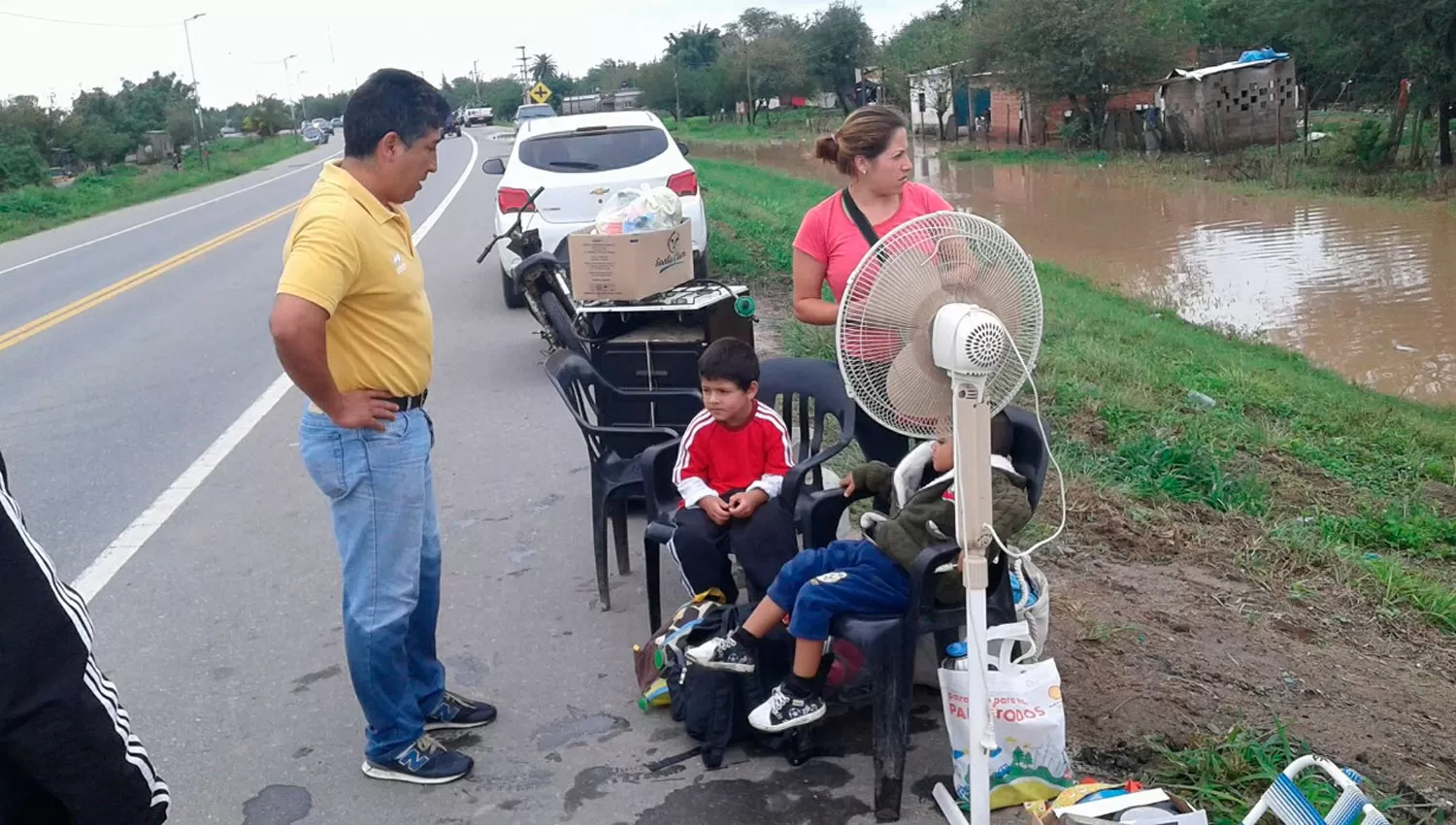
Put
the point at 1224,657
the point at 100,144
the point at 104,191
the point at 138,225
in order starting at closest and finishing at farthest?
the point at 1224,657
the point at 138,225
the point at 104,191
the point at 100,144

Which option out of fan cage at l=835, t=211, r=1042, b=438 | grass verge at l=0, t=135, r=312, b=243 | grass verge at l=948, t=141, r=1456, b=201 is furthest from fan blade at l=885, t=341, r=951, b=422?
grass verge at l=0, t=135, r=312, b=243

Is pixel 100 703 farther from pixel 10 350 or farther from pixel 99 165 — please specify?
pixel 99 165

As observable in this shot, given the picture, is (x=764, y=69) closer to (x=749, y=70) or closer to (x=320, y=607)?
(x=749, y=70)

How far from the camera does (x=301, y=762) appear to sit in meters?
3.68

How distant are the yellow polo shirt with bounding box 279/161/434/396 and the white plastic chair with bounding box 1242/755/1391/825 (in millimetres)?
2386

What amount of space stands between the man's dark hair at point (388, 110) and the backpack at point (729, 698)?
1711 mm

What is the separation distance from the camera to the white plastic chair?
268cm

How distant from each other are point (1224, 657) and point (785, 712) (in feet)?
5.15

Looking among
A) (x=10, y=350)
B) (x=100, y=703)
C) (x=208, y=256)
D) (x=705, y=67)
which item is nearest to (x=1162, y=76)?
(x=208, y=256)

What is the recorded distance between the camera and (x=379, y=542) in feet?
11.0

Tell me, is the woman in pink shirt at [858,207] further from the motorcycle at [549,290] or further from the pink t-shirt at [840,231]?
the motorcycle at [549,290]

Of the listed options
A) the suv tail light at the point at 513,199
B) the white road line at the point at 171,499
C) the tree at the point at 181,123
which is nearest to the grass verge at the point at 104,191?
the tree at the point at 181,123

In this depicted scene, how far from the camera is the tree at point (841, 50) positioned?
70812 millimetres

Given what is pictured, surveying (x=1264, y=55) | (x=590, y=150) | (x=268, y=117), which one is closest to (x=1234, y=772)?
(x=590, y=150)
